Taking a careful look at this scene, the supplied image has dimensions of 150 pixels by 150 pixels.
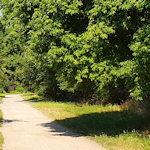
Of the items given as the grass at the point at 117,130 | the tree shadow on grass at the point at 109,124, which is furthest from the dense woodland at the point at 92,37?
the tree shadow on grass at the point at 109,124

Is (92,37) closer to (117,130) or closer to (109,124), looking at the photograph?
(117,130)

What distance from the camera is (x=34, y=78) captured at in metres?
38.6

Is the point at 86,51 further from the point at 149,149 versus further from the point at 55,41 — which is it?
the point at 149,149

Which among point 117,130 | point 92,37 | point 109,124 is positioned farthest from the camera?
point 109,124

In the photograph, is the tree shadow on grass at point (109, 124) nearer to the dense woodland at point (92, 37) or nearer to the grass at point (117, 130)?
the grass at point (117, 130)

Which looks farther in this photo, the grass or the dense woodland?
the grass

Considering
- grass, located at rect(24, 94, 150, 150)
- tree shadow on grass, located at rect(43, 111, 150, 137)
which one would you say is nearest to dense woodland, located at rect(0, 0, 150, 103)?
grass, located at rect(24, 94, 150, 150)

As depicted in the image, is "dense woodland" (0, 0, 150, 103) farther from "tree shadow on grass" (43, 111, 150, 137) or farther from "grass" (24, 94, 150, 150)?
"tree shadow on grass" (43, 111, 150, 137)

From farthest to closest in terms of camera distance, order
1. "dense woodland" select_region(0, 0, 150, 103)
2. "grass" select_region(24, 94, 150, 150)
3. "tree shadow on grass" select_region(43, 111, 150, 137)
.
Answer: "tree shadow on grass" select_region(43, 111, 150, 137) → "grass" select_region(24, 94, 150, 150) → "dense woodland" select_region(0, 0, 150, 103)

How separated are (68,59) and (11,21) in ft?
13.9

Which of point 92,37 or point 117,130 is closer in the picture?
point 92,37

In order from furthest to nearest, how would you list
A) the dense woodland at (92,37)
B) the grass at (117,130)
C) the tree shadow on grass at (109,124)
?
the tree shadow on grass at (109,124), the grass at (117,130), the dense woodland at (92,37)

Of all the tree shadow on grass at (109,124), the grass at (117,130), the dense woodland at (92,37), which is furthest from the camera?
the tree shadow on grass at (109,124)

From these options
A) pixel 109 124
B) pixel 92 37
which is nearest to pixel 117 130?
pixel 109 124
